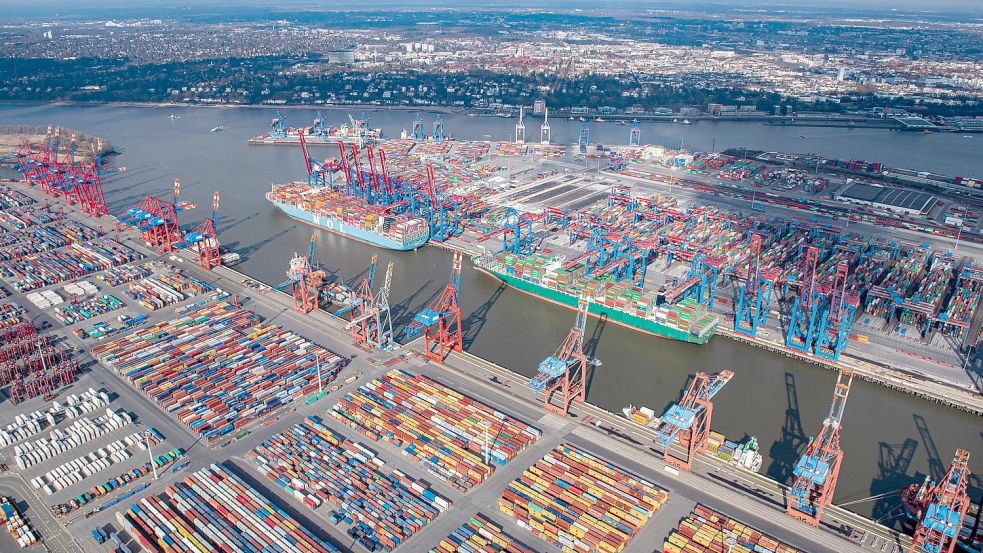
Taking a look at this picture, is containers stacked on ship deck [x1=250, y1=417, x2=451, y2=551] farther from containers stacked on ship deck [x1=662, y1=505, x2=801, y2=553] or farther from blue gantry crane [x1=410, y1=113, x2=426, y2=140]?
blue gantry crane [x1=410, y1=113, x2=426, y2=140]

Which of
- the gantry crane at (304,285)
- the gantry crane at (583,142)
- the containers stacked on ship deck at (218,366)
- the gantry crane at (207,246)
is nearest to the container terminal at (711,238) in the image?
the gantry crane at (583,142)

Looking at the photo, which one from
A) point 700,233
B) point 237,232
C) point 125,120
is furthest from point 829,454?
point 125,120

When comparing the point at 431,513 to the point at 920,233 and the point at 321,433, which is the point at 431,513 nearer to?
the point at 321,433

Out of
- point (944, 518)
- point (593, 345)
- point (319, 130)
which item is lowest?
point (593, 345)

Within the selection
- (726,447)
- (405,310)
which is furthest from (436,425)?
(405,310)

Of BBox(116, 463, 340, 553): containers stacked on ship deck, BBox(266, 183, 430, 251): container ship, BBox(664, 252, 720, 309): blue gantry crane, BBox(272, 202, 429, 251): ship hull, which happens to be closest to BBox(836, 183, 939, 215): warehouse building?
BBox(664, 252, 720, 309): blue gantry crane

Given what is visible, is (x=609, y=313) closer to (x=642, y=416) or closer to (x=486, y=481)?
(x=642, y=416)

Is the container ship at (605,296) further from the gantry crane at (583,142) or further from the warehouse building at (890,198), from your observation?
the gantry crane at (583,142)
